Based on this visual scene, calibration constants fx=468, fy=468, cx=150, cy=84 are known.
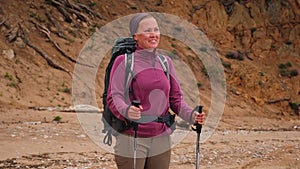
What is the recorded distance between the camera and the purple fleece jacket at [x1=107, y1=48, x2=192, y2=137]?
10.6ft

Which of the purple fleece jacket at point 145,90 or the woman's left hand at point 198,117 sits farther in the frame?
the woman's left hand at point 198,117

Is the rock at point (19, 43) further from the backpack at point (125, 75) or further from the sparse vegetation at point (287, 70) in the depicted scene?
the backpack at point (125, 75)

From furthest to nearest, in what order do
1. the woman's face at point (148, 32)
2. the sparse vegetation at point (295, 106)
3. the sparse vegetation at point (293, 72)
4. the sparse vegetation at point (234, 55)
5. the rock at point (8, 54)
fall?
1. the sparse vegetation at point (234, 55)
2. the sparse vegetation at point (293, 72)
3. the sparse vegetation at point (295, 106)
4. the rock at point (8, 54)
5. the woman's face at point (148, 32)

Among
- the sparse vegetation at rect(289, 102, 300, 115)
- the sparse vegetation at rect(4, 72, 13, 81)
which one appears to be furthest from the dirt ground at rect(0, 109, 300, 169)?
the sparse vegetation at rect(289, 102, 300, 115)

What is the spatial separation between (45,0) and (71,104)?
847 centimetres

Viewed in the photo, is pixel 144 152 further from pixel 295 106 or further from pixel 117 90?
pixel 295 106

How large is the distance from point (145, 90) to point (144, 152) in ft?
1.43

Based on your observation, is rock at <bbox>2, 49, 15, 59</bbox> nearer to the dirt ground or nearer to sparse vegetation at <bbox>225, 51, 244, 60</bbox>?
the dirt ground

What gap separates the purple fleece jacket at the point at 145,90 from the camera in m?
3.22

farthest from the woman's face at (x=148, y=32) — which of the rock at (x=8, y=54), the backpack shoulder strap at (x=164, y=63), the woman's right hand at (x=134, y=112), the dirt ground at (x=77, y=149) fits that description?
the rock at (x=8, y=54)

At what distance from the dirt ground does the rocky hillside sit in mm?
2956

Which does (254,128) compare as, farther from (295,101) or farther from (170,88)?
(170,88)

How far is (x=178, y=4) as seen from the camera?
97.5 ft

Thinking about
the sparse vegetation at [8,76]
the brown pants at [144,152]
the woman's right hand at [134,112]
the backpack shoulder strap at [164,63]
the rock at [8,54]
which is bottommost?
the sparse vegetation at [8,76]
